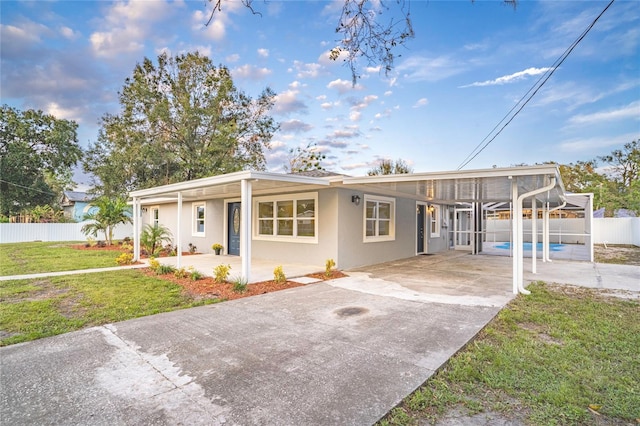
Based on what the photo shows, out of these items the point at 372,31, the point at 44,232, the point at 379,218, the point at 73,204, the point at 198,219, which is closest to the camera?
the point at 372,31

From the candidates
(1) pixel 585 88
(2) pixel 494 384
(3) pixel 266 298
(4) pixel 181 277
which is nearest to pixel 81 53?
(4) pixel 181 277

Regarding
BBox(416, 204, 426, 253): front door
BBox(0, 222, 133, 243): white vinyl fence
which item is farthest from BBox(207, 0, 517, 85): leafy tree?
BBox(0, 222, 133, 243): white vinyl fence

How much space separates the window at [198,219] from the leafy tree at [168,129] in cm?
419

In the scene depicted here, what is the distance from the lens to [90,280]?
7473 mm

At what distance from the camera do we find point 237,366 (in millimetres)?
3121

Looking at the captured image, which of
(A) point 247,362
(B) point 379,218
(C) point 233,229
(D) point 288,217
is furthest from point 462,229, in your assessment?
(A) point 247,362

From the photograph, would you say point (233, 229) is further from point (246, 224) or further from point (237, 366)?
point (237, 366)

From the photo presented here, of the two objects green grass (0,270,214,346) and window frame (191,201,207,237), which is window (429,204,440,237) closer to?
window frame (191,201,207,237)

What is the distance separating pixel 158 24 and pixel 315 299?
546 centimetres

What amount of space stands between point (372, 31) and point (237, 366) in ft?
12.3

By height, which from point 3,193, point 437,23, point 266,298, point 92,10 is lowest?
point 266,298

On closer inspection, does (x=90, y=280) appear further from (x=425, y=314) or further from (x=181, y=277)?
(x=425, y=314)

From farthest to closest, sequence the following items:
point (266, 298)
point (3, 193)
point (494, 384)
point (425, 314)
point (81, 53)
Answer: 1. point (3, 193)
2. point (81, 53)
3. point (266, 298)
4. point (425, 314)
5. point (494, 384)

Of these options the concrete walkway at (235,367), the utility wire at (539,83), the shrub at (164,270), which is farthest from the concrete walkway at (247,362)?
the utility wire at (539,83)
